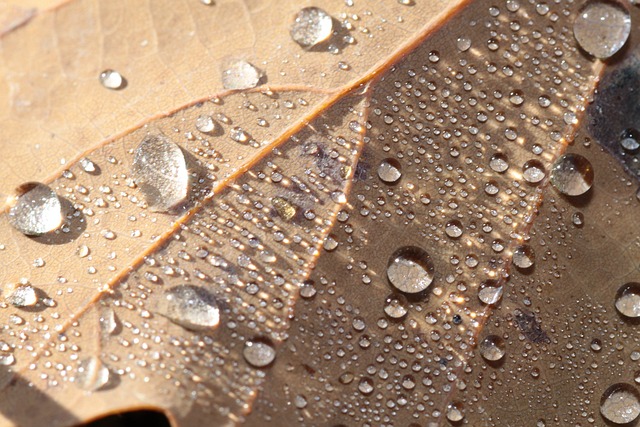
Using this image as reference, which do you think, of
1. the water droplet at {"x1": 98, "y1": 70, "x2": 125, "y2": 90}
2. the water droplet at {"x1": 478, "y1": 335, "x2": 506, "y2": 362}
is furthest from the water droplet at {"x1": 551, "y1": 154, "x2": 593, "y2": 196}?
the water droplet at {"x1": 98, "y1": 70, "x2": 125, "y2": 90}

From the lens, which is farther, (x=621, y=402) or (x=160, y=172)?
(x=621, y=402)

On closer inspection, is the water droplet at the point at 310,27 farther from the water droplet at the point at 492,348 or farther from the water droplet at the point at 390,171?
the water droplet at the point at 492,348

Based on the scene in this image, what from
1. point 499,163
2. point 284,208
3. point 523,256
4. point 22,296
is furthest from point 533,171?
point 22,296

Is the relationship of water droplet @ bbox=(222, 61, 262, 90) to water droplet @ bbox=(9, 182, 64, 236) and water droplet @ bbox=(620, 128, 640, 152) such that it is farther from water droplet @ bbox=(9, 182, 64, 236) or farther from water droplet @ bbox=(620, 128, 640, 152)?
water droplet @ bbox=(620, 128, 640, 152)

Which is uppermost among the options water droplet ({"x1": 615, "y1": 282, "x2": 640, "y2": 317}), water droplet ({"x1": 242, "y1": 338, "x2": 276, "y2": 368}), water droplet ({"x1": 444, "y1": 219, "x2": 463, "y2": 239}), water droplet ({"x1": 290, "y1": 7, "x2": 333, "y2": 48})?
water droplet ({"x1": 290, "y1": 7, "x2": 333, "y2": 48})

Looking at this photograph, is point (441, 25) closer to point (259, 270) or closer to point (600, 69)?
point (600, 69)

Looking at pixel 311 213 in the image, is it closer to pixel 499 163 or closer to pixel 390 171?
pixel 390 171

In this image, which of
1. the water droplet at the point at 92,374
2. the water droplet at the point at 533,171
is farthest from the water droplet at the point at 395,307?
the water droplet at the point at 92,374
